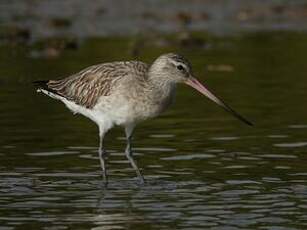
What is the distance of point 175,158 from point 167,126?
6.32 ft

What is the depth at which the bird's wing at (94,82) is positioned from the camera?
12.4 meters

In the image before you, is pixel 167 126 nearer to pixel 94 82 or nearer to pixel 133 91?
pixel 94 82

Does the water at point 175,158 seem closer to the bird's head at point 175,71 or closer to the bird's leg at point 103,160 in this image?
the bird's leg at point 103,160

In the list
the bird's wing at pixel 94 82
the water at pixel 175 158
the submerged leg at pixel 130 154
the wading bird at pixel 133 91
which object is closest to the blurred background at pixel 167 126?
the water at pixel 175 158

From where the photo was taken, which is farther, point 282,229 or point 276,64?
point 276,64

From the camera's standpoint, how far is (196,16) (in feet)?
77.8

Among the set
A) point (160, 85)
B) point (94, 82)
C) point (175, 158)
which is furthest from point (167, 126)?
point (160, 85)

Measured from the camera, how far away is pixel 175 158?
12797 millimetres

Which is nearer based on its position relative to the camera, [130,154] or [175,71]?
[175,71]

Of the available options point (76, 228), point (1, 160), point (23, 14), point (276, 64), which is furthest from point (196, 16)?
point (76, 228)

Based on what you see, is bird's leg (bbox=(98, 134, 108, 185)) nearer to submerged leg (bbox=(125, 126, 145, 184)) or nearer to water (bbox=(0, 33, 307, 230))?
water (bbox=(0, 33, 307, 230))

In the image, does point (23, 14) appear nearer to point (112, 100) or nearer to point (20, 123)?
point (20, 123)

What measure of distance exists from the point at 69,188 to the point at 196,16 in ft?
41.6

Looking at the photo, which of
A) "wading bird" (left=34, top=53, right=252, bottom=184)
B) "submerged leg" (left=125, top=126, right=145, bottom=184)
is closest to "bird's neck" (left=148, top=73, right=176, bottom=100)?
"wading bird" (left=34, top=53, right=252, bottom=184)
